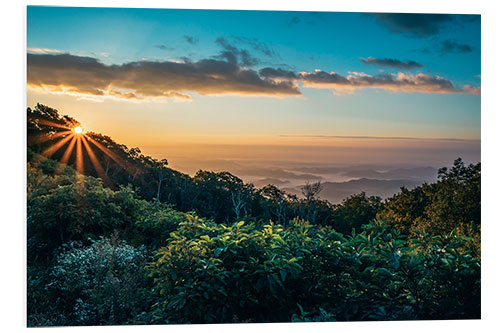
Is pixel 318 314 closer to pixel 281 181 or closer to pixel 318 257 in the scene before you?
pixel 318 257

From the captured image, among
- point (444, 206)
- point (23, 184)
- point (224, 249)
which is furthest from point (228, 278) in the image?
point (444, 206)

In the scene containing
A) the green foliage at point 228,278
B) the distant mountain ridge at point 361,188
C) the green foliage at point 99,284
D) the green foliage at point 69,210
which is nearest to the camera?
the green foliage at point 228,278

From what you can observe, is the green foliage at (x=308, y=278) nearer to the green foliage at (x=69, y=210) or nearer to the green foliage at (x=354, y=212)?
the green foliage at (x=354, y=212)

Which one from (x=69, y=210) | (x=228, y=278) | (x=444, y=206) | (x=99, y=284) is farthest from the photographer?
(x=444, y=206)

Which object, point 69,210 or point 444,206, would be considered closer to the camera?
point 69,210

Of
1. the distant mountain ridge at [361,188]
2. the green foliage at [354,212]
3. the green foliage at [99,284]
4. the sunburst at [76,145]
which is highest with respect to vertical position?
the sunburst at [76,145]

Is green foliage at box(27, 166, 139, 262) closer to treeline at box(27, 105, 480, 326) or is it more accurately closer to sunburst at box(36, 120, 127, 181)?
treeline at box(27, 105, 480, 326)

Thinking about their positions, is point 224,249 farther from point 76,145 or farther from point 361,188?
point 76,145

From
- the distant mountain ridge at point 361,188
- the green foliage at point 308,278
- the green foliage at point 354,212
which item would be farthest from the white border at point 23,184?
the green foliage at point 354,212

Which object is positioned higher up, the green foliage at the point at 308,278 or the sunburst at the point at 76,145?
the sunburst at the point at 76,145
